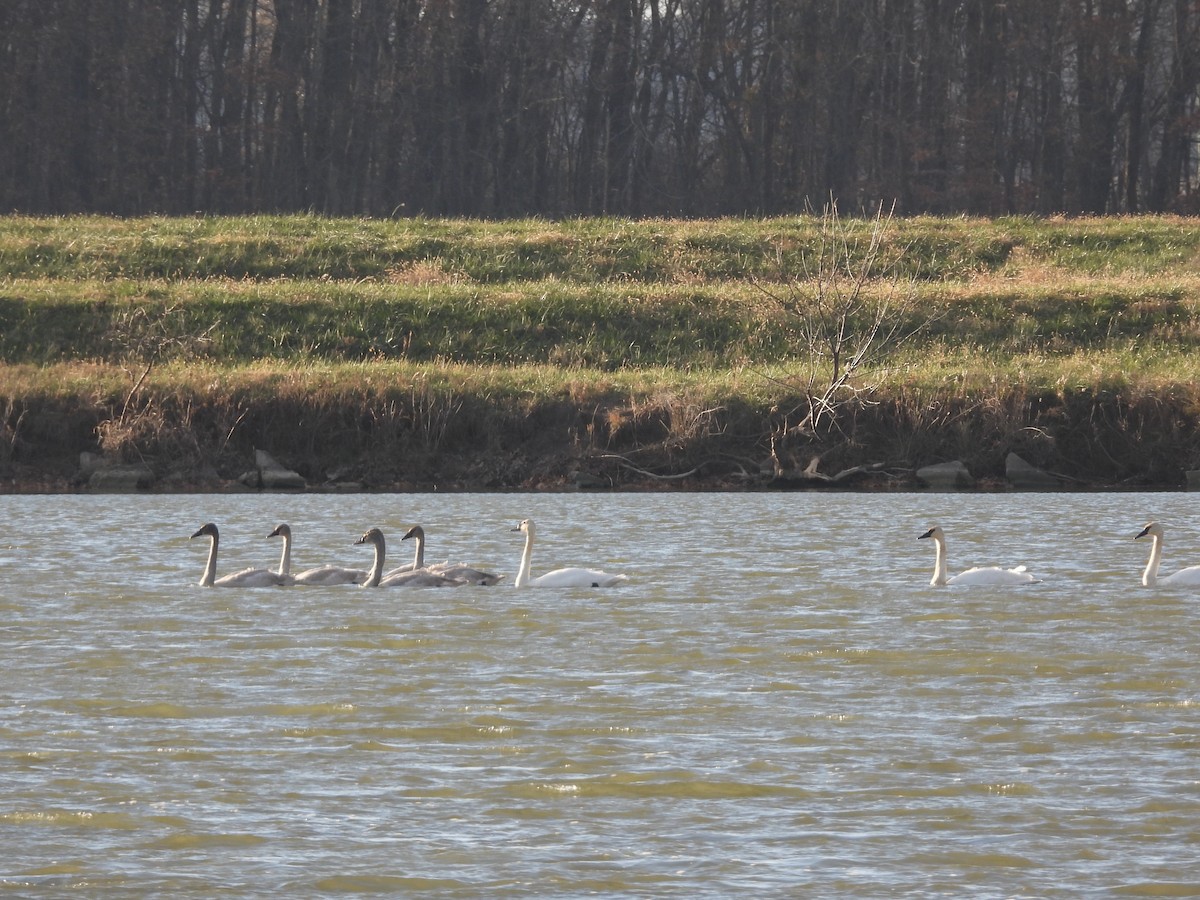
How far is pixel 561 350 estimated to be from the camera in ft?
112

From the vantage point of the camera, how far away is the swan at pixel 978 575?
16266 mm

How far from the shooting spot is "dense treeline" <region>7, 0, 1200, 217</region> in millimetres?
57031

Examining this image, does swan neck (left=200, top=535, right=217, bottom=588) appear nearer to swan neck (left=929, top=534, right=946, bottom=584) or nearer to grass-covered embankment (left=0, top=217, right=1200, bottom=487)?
swan neck (left=929, top=534, right=946, bottom=584)

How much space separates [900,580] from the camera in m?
17.2

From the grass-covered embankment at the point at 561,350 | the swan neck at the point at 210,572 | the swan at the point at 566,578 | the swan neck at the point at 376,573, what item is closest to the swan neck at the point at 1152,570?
the swan at the point at 566,578

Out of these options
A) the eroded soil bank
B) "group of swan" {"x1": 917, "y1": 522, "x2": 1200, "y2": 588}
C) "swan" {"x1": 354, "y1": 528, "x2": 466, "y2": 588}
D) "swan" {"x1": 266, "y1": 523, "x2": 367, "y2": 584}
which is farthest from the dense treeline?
"group of swan" {"x1": 917, "y1": 522, "x2": 1200, "y2": 588}

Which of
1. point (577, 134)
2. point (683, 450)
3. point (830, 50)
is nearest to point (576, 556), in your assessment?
point (683, 450)

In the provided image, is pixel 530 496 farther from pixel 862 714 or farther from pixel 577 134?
pixel 577 134

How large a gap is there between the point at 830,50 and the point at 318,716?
164 ft

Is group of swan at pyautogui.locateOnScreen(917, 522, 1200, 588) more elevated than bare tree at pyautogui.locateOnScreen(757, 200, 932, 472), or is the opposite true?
bare tree at pyautogui.locateOnScreen(757, 200, 932, 472)

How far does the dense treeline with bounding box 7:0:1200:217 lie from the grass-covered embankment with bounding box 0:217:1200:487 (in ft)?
41.5

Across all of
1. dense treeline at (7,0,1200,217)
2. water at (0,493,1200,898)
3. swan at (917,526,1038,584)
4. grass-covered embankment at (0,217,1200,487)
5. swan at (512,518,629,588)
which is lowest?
water at (0,493,1200,898)

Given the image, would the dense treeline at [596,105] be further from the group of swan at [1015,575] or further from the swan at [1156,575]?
the swan at [1156,575]

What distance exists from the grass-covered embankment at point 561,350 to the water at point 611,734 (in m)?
10.2
